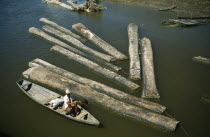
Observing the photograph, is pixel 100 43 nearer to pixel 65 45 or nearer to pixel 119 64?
pixel 65 45

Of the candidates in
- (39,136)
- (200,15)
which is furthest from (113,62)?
(200,15)

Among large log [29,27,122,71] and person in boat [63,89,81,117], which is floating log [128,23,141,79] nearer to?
large log [29,27,122,71]

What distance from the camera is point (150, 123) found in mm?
8867

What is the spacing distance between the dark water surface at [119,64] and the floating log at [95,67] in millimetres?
350

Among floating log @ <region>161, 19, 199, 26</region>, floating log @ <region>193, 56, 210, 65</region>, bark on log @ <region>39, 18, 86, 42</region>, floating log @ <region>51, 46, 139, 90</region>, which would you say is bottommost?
floating log @ <region>51, 46, 139, 90</region>

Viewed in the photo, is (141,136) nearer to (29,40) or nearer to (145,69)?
(145,69)

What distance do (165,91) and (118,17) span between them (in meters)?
13.0

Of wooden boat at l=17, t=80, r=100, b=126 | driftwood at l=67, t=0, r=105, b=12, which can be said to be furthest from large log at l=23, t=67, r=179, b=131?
driftwood at l=67, t=0, r=105, b=12

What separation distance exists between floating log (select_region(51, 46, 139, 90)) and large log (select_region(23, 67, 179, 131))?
169 cm

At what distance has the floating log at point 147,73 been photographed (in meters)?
10.3

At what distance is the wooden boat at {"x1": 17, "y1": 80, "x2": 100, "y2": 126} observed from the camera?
28.1 feet

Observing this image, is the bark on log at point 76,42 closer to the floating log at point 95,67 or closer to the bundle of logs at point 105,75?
the bundle of logs at point 105,75

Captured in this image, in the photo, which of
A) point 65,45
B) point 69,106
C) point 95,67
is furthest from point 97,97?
point 65,45

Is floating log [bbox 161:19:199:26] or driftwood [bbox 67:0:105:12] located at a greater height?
driftwood [bbox 67:0:105:12]
